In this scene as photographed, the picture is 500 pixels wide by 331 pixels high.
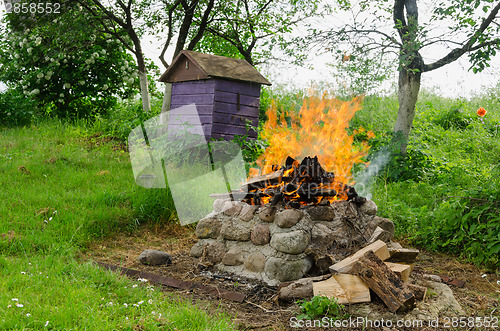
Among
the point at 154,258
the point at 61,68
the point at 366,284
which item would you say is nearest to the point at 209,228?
the point at 154,258

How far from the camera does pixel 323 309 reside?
10.8 feet

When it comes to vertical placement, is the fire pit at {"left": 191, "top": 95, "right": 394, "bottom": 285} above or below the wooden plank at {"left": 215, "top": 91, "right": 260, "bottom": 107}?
below

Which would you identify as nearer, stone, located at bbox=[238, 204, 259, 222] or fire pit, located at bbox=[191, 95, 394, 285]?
fire pit, located at bbox=[191, 95, 394, 285]

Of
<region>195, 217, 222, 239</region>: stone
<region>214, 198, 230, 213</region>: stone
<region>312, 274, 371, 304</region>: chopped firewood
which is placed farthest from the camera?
<region>214, 198, 230, 213</region>: stone

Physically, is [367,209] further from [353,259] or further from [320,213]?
[353,259]

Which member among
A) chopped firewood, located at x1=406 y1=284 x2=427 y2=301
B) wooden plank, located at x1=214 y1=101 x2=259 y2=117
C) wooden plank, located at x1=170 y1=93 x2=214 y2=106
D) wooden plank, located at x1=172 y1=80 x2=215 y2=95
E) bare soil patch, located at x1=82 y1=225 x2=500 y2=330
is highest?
wooden plank, located at x1=172 y1=80 x2=215 y2=95

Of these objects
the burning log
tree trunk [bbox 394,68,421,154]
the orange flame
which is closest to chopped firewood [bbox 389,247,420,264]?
the burning log

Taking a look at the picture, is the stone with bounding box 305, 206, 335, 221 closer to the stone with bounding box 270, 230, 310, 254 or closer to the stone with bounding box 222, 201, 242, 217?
the stone with bounding box 270, 230, 310, 254

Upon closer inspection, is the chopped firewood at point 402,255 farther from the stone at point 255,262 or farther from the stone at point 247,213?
the stone at point 247,213

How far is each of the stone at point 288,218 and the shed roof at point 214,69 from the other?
16.9 ft

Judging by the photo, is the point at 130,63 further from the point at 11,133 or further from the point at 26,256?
the point at 26,256

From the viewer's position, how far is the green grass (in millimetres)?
3000

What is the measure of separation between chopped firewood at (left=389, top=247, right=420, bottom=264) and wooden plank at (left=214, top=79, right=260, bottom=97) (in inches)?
227

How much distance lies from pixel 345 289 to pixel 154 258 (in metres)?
2.25
